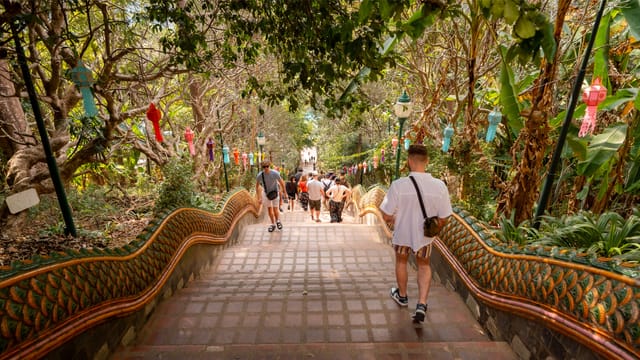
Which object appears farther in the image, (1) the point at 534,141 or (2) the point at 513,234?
(1) the point at 534,141

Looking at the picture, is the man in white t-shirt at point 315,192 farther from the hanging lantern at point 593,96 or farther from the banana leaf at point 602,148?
the hanging lantern at point 593,96

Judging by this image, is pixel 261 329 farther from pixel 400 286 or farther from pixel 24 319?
pixel 24 319

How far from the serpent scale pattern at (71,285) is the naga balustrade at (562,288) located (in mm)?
3241

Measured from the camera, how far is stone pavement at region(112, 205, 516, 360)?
7.69ft

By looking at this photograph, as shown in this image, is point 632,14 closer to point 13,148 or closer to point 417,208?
point 417,208

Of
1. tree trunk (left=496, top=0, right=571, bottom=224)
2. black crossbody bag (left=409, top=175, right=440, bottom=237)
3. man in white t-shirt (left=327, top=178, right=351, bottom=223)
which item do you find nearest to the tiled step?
black crossbody bag (left=409, top=175, right=440, bottom=237)

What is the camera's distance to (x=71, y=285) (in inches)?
85.0

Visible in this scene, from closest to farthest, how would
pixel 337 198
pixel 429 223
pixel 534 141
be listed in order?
pixel 429 223 < pixel 534 141 < pixel 337 198

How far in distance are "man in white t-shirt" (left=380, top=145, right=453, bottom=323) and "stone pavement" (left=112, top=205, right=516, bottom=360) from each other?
394 mm

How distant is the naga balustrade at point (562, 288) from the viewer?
168 cm

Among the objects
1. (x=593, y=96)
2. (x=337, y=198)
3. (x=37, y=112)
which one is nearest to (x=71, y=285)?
(x=37, y=112)

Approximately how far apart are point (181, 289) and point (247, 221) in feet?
16.5

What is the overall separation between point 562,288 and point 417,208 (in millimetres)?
1122

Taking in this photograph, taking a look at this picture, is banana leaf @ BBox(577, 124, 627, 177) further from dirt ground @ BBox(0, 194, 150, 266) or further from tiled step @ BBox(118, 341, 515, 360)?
dirt ground @ BBox(0, 194, 150, 266)
